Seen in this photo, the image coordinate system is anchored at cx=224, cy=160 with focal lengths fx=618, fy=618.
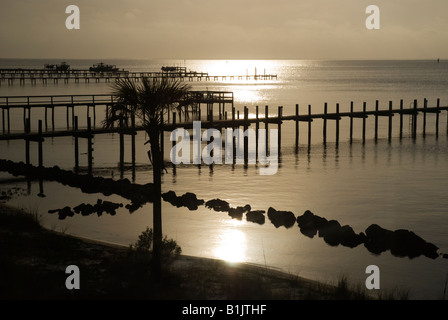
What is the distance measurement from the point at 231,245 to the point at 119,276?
290 inches

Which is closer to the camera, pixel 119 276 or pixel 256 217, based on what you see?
pixel 119 276

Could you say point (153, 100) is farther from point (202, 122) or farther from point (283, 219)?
point (202, 122)

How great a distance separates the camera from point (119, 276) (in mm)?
11812

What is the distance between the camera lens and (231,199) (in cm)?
2672

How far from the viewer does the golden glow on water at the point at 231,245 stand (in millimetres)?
17678

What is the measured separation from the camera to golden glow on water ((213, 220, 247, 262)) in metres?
17.7

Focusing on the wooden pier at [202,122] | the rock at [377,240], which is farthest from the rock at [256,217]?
the wooden pier at [202,122]

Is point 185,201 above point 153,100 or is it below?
below

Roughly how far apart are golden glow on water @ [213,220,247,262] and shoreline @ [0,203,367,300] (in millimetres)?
1881

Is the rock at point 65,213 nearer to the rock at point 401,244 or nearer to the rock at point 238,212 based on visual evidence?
the rock at point 238,212
